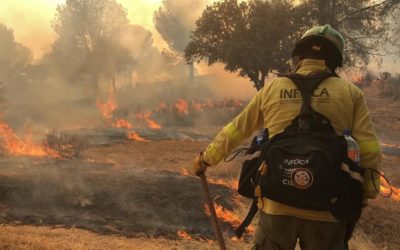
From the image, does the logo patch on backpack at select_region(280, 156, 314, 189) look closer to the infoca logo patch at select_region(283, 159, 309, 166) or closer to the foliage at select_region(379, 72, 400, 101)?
the infoca logo patch at select_region(283, 159, 309, 166)

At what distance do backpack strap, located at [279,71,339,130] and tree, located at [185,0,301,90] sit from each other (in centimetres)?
1579

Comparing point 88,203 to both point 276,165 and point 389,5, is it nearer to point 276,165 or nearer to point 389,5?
point 276,165

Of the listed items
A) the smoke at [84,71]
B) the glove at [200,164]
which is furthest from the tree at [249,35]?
the smoke at [84,71]

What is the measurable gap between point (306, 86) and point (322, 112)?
7.2 inches

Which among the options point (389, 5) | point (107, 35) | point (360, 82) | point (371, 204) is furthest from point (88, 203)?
point (107, 35)

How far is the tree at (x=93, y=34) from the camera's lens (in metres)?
42.0

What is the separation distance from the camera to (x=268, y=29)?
18641 millimetres

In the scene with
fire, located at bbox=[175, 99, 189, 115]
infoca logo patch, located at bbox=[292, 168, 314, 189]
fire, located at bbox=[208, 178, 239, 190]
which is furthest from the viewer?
fire, located at bbox=[175, 99, 189, 115]

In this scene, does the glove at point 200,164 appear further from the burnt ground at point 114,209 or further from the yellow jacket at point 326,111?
the burnt ground at point 114,209

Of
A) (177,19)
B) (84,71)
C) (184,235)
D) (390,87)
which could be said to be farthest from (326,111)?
(177,19)

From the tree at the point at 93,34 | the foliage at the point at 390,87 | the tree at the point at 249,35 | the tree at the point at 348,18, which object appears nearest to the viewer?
the tree at the point at 348,18

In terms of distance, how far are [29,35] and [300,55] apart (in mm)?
56832

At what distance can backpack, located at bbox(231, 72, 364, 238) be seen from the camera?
242 centimetres

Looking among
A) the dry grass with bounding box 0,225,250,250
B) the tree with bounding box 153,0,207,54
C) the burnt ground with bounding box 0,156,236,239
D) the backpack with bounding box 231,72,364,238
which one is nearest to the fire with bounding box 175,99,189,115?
the burnt ground with bounding box 0,156,236,239
